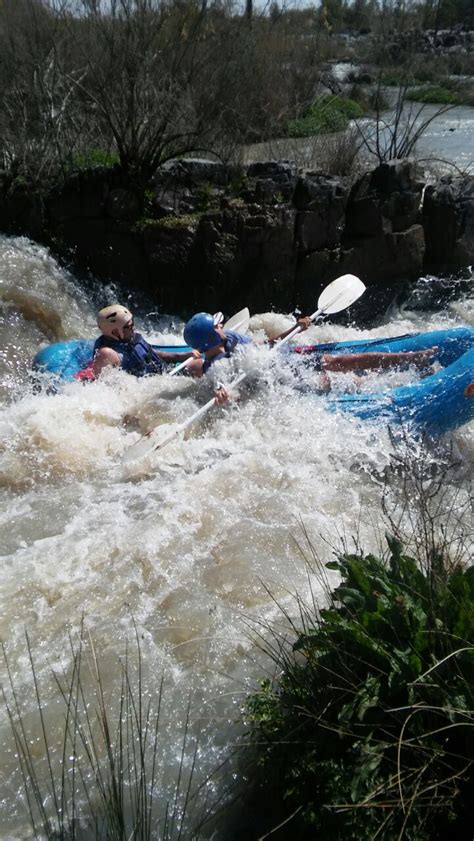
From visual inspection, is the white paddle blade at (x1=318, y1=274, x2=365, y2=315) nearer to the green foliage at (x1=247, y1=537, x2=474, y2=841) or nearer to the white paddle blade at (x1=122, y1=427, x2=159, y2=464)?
the white paddle blade at (x1=122, y1=427, x2=159, y2=464)

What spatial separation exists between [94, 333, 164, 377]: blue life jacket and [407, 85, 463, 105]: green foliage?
292 inches

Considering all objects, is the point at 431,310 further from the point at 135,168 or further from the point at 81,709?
the point at 81,709

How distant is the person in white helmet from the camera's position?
4.99 m

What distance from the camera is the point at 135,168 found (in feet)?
24.7

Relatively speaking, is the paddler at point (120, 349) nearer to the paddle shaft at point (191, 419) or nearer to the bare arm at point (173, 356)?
the bare arm at point (173, 356)

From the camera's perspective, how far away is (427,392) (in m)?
4.21

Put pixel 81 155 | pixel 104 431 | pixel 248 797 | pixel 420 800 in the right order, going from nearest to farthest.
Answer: pixel 420 800 < pixel 248 797 < pixel 104 431 < pixel 81 155

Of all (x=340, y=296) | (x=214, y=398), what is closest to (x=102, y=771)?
(x=214, y=398)

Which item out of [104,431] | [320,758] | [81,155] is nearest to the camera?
[320,758]

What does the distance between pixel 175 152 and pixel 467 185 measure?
3.15 meters

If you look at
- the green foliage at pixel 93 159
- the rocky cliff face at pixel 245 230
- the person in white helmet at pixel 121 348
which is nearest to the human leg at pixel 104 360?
the person in white helmet at pixel 121 348

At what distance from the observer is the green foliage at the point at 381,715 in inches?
63.9

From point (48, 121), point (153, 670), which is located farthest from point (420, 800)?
point (48, 121)

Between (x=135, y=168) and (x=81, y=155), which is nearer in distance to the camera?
(x=135, y=168)
